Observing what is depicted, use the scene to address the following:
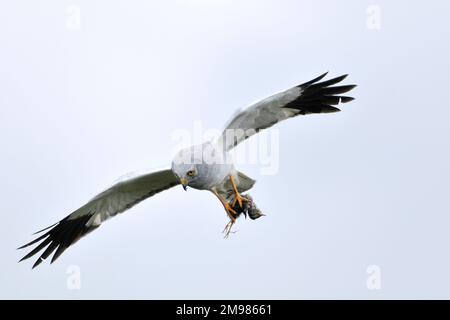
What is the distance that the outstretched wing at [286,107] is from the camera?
45.0 ft

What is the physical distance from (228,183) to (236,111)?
4.61ft

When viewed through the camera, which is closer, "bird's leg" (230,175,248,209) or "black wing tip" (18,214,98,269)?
"bird's leg" (230,175,248,209)

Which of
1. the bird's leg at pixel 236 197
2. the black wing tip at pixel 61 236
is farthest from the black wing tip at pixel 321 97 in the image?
the black wing tip at pixel 61 236

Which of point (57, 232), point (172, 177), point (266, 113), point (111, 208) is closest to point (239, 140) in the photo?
point (266, 113)

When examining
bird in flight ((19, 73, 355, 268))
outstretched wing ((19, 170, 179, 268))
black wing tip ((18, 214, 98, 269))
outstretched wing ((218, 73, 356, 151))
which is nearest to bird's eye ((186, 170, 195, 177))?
bird in flight ((19, 73, 355, 268))

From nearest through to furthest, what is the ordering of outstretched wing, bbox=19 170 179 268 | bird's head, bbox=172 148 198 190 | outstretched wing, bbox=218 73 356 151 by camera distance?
bird's head, bbox=172 148 198 190 → outstretched wing, bbox=218 73 356 151 → outstretched wing, bbox=19 170 179 268

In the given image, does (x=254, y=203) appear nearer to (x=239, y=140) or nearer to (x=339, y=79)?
(x=239, y=140)

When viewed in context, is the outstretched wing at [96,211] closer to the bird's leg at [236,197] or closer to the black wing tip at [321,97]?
the bird's leg at [236,197]

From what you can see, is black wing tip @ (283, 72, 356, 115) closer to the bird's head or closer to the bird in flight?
the bird in flight

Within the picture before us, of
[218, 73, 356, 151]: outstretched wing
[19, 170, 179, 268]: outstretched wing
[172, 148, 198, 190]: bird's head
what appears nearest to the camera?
[172, 148, 198, 190]: bird's head

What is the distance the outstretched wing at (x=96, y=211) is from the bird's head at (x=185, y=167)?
201 cm

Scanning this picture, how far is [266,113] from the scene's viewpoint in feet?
46.0

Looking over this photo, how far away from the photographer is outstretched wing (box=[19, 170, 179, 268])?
14.8 metres

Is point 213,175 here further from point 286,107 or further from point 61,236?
point 61,236
